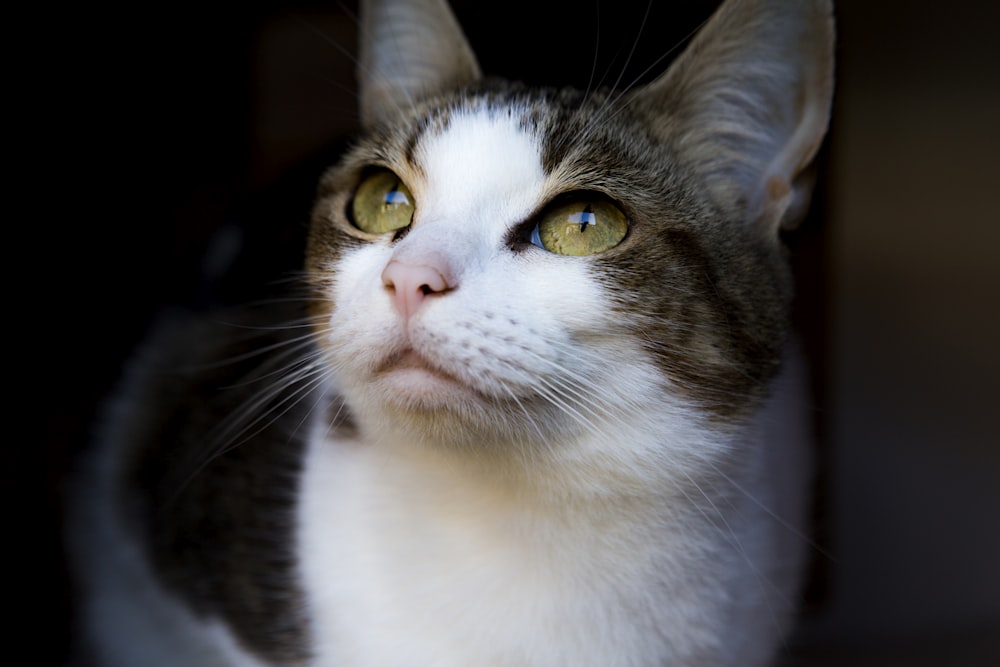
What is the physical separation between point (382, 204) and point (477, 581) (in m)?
0.47

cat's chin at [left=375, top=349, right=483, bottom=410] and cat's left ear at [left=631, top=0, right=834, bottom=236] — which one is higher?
cat's left ear at [left=631, top=0, right=834, bottom=236]

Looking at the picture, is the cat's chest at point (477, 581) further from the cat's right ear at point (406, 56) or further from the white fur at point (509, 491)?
the cat's right ear at point (406, 56)

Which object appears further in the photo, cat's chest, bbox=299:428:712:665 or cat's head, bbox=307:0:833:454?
cat's chest, bbox=299:428:712:665

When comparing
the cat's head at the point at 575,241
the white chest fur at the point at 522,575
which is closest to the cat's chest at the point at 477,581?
the white chest fur at the point at 522,575

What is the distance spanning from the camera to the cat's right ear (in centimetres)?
126

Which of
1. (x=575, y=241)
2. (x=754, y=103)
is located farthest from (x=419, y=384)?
(x=754, y=103)

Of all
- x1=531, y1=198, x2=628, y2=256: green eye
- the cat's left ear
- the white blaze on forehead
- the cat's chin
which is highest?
the cat's left ear

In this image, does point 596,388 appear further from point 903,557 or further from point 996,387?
point 903,557

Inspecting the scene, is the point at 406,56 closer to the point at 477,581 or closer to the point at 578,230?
the point at 578,230

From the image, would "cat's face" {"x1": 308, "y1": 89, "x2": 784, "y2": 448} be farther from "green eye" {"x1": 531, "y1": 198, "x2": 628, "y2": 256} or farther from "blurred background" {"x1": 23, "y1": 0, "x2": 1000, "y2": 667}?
"blurred background" {"x1": 23, "y1": 0, "x2": 1000, "y2": 667}

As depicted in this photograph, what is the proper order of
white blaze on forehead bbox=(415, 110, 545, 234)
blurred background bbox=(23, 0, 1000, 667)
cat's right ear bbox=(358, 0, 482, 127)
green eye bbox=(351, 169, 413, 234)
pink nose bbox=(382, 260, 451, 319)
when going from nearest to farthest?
pink nose bbox=(382, 260, 451, 319), white blaze on forehead bbox=(415, 110, 545, 234), green eye bbox=(351, 169, 413, 234), cat's right ear bbox=(358, 0, 482, 127), blurred background bbox=(23, 0, 1000, 667)

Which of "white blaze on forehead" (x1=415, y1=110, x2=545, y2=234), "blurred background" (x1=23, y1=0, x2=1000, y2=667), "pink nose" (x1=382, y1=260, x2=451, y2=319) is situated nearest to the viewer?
"pink nose" (x1=382, y1=260, x2=451, y2=319)

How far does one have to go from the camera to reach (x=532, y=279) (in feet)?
3.02

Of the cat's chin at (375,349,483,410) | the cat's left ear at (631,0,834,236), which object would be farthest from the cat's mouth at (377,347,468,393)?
the cat's left ear at (631,0,834,236)
